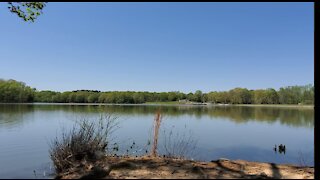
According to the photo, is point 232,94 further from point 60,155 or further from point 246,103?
point 60,155

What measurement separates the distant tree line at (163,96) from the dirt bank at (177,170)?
360ft

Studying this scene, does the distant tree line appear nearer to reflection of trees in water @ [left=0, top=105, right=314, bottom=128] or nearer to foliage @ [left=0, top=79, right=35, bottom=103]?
foliage @ [left=0, top=79, right=35, bottom=103]

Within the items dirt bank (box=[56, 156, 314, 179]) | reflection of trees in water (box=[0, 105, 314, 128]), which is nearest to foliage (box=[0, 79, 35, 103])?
reflection of trees in water (box=[0, 105, 314, 128])

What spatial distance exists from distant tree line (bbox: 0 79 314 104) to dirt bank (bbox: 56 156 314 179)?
109794 millimetres

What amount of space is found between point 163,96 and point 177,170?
15778 centimetres

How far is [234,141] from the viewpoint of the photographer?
21422mm

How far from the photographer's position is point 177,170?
7363mm

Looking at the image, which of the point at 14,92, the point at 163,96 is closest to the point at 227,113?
the point at 14,92

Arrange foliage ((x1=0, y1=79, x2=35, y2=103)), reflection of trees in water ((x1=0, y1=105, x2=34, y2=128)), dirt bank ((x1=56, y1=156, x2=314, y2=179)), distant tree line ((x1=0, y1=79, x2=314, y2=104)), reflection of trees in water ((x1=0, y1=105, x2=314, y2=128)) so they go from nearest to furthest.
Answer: dirt bank ((x1=56, y1=156, x2=314, y2=179))
reflection of trees in water ((x1=0, y1=105, x2=34, y2=128))
reflection of trees in water ((x1=0, y1=105, x2=314, y2=128))
foliage ((x1=0, y1=79, x2=35, y2=103))
distant tree line ((x1=0, y1=79, x2=314, y2=104))

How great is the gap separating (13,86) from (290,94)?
351 ft

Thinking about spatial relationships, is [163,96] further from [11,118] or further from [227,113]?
[11,118]

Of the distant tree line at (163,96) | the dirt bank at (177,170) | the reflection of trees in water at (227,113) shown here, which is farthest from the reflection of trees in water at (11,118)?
the distant tree line at (163,96)

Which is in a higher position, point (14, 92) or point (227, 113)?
point (14, 92)

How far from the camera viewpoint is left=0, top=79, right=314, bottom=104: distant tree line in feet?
364
